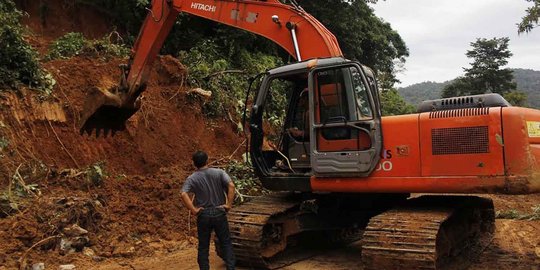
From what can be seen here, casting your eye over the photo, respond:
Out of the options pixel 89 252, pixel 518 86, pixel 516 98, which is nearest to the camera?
pixel 89 252

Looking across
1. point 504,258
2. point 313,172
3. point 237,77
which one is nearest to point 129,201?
point 313,172

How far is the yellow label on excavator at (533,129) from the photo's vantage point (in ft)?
16.8

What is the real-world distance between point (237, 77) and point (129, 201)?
25.0ft

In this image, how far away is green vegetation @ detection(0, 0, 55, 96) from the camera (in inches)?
376

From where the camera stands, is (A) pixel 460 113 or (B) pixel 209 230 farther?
(B) pixel 209 230

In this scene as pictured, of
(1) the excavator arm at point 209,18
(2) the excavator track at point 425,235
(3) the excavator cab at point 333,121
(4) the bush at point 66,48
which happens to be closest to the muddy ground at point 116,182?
(2) the excavator track at point 425,235

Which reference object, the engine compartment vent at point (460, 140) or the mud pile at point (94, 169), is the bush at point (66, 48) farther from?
the engine compartment vent at point (460, 140)

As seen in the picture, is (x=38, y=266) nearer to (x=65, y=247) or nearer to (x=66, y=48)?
(x=65, y=247)

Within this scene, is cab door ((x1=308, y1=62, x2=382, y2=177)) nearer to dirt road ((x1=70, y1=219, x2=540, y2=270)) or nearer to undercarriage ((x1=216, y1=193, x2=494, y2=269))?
undercarriage ((x1=216, y1=193, x2=494, y2=269))

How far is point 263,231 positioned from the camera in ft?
20.1

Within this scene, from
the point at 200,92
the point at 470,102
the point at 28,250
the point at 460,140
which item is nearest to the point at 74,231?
the point at 28,250

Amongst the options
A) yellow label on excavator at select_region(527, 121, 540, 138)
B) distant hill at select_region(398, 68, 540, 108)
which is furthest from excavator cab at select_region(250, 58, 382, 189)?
distant hill at select_region(398, 68, 540, 108)

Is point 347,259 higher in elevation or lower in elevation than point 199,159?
lower

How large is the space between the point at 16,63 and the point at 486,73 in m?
39.8
